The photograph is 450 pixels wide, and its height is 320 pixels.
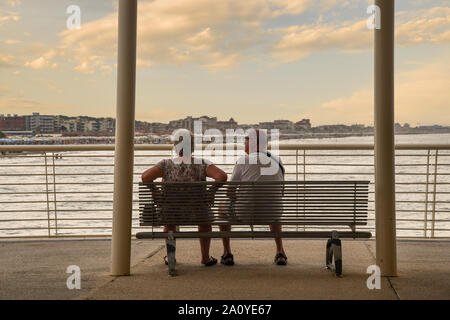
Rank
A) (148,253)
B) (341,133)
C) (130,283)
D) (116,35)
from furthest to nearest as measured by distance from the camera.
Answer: (341,133), (148,253), (116,35), (130,283)

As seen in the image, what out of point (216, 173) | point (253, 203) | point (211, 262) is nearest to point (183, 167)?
point (216, 173)

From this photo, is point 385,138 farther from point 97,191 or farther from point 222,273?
point 97,191

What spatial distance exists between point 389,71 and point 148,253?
286cm

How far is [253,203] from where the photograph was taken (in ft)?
14.1

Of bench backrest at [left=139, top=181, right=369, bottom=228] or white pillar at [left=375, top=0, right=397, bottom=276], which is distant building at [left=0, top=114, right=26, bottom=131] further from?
white pillar at [left=375, top=0, right=397, bottom=276]

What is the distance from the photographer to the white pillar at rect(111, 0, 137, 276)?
429cm

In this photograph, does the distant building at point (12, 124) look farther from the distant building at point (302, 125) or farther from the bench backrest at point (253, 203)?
the distant building at point (302, 125)

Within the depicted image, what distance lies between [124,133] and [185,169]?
619 millimetres

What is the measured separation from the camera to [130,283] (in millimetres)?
4039

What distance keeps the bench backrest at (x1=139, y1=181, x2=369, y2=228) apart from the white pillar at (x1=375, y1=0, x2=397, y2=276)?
0.16 m

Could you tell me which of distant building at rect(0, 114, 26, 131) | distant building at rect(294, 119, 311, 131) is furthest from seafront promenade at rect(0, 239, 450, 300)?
distant building at rect(294, 119, 311, 131)

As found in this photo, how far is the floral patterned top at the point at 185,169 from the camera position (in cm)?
454
